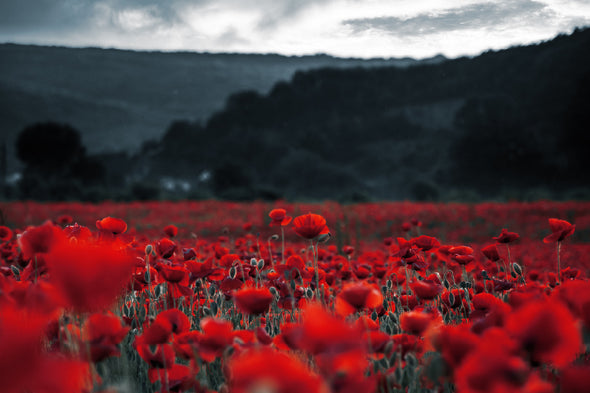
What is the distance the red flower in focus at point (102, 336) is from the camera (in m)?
0.90

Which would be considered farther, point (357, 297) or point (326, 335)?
point (357, 297)

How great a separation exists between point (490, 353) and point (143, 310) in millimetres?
1677

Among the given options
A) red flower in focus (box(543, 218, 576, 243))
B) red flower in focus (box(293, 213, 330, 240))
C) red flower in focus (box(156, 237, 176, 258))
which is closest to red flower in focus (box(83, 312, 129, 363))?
red flower in focus (box(293, 213, 330, 240))

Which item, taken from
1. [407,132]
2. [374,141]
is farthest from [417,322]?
[407,132]

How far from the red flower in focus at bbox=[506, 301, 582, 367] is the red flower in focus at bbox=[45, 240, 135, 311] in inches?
23.5

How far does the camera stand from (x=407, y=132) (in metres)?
46.9

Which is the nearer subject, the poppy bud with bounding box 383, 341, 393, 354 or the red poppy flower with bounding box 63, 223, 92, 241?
the poppy bud with bounding box 383, 341, 393, 354

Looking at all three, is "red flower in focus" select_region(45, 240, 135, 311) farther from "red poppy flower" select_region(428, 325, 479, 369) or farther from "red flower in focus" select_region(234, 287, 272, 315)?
"red poppy flower" select_region(428, 325, 479, 369)

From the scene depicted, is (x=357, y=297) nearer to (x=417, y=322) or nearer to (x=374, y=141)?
(x=417, y=322)

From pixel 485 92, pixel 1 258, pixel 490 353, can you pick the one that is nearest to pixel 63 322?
pixel 490 353

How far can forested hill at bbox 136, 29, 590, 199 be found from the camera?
30609 millimetres

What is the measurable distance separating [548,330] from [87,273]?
67cm

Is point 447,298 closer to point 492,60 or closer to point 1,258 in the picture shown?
point 1,258

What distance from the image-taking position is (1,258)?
317 centimetres
